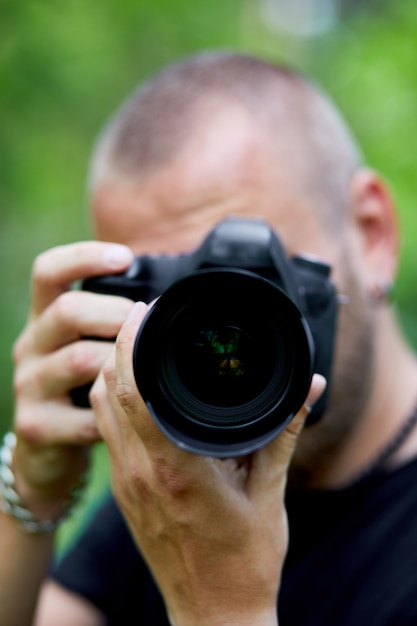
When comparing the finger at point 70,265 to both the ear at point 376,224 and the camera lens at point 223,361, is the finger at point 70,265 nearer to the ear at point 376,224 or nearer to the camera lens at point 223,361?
the camera lens at point 223,361

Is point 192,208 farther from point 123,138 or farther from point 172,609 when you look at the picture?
point 172,609

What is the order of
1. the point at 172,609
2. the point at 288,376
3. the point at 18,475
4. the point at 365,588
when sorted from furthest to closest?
1. the point at 18,475
2. the point at 365,588
3. the point at 172,609
4. the point at 288,376

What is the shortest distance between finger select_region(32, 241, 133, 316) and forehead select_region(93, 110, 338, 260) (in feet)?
0.66

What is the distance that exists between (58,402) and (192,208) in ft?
1.40

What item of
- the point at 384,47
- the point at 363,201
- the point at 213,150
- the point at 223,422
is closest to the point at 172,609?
the point at 223,422

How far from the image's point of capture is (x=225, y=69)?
166 centimetres

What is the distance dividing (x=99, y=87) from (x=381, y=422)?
3132 mm

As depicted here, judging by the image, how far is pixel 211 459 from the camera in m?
0.93

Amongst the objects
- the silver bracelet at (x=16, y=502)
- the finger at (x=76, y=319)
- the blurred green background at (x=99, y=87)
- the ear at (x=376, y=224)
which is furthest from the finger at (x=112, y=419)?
the blurred green background at (x=99, y=87)

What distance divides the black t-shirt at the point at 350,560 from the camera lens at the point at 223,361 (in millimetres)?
462

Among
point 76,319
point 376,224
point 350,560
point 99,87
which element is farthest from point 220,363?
point 99,87

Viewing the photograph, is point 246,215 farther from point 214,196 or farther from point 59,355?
point 59,355

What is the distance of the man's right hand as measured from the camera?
1203mm

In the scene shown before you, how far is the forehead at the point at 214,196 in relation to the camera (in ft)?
4.67
